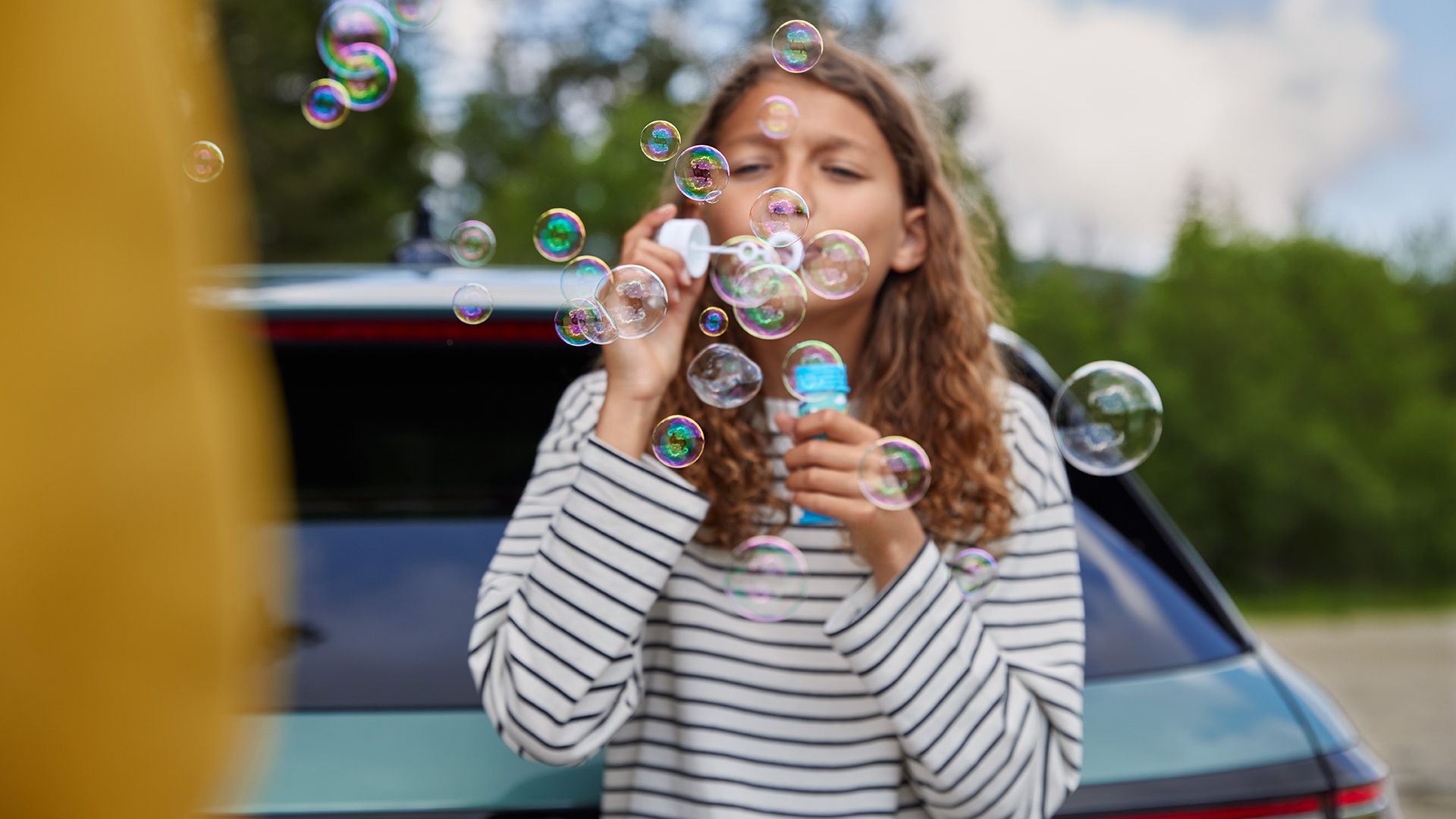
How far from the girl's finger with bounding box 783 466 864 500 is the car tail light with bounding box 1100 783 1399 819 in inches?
22.1

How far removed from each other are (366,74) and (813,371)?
117cm

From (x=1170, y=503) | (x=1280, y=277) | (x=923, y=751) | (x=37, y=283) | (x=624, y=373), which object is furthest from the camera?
(x=1280, y=277)

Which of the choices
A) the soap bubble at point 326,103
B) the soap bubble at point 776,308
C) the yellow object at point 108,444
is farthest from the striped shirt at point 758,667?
the soap bubble at point 326,103

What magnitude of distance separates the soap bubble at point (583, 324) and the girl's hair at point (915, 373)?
0.14m

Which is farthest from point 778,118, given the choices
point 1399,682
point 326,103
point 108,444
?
point 1399,682

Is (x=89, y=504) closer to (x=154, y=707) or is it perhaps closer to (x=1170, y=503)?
(x=154, y=707)

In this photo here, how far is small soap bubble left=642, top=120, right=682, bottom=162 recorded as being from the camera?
6.59 feet

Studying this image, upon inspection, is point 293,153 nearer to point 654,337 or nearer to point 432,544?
point 432,544

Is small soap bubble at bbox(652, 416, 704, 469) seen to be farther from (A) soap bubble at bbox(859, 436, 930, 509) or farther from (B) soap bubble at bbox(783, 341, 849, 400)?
(A) soap bubble at bbox(859, 436, 930, 509)

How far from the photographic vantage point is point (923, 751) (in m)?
1.46

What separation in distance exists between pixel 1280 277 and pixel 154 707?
1877 cm

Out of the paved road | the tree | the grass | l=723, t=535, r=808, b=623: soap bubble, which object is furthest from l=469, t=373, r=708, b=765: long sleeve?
the tree

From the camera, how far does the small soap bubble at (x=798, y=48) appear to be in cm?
183

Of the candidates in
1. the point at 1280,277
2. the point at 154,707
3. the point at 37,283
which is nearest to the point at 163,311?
the point at 37,283
